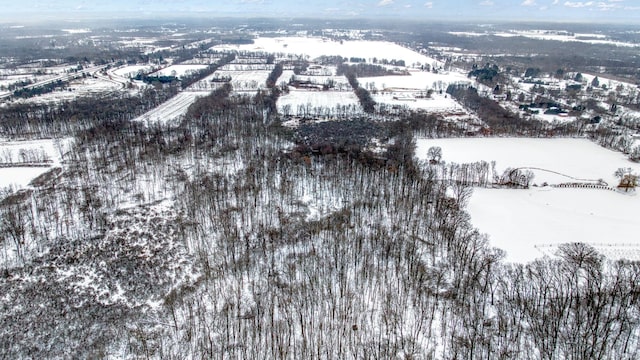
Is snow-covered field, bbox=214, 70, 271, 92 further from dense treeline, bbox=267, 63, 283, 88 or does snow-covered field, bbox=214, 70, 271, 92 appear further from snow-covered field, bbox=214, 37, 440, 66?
snow-covered field, bbox=214, 37, 440, 66

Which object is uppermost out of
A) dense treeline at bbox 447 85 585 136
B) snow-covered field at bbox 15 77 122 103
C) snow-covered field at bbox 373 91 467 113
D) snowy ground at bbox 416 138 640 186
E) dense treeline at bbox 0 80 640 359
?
snow-covered field at bbox 15 77 122 103

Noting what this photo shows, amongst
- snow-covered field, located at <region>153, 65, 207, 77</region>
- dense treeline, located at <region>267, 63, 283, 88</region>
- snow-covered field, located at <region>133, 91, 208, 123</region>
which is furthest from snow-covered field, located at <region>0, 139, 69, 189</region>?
snow-covered field, located at <region>153, 65, 207, 77</region>

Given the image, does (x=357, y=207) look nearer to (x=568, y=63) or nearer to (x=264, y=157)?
(x=264, y=157)

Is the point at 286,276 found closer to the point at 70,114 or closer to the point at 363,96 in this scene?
the point at 70,114

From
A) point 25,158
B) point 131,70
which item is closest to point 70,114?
point 25,158

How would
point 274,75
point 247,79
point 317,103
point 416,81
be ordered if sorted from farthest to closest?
point 274,75 < point 416,81 < point 247,79 < point 317,103

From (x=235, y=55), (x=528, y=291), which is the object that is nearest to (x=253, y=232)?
(x=528, y=291)
